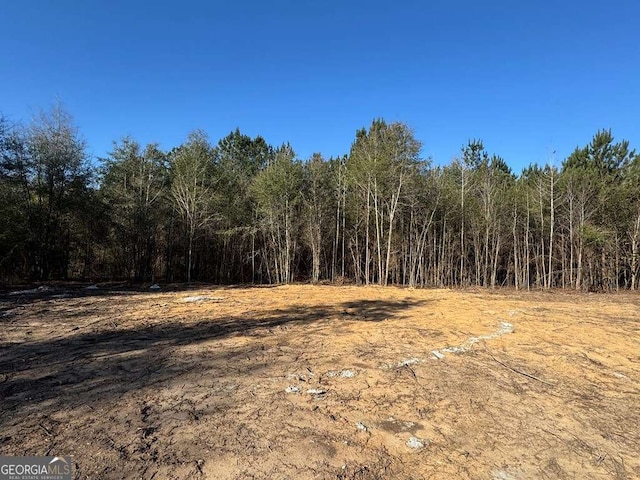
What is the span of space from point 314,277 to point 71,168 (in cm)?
1192

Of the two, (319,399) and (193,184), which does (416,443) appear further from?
(193,184)

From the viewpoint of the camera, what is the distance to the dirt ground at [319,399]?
2.42 metres

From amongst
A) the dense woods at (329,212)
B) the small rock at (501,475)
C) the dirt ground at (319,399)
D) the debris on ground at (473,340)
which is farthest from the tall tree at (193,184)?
the small rock at (501,475)

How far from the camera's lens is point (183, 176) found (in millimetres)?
17641

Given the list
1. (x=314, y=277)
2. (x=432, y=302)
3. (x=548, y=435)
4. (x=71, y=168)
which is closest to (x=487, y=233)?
(x=314, y=277)

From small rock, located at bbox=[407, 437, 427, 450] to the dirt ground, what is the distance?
0.04ft

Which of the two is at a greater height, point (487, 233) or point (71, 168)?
point (71, 168)

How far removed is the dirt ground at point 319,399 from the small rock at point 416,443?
0.04 feet

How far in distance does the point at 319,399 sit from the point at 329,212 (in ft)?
55.7

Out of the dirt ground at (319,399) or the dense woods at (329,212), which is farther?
the dense woods at (329,212)

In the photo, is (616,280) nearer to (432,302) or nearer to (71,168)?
(432,302)

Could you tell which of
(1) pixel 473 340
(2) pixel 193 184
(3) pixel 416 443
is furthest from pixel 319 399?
(2) pixel 193 184

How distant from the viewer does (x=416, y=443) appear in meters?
2.69

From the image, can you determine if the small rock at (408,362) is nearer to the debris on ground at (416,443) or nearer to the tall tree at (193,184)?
the debris on ground at (416,443)
